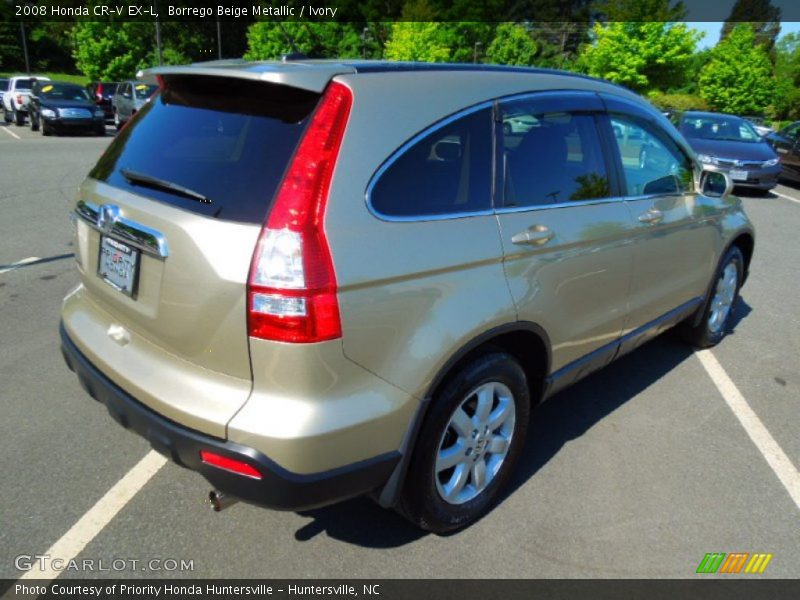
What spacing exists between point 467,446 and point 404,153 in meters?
1.22

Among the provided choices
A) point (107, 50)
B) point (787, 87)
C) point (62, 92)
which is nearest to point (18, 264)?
point (62, 92)

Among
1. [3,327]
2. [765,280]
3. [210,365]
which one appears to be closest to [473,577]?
[210,365]

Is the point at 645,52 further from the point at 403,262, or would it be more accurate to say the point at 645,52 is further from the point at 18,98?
the point at 403,262

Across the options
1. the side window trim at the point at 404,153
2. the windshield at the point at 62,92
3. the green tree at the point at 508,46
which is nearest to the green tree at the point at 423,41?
the green tree at the point at 508,46

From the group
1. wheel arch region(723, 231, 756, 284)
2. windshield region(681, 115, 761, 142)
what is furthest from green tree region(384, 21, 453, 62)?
wheel arch region(723, 231, 756, 284)

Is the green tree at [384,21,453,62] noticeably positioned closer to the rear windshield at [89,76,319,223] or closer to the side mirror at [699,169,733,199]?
the side mirror at [699,169,733,199]

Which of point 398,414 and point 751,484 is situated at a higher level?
point 398,414

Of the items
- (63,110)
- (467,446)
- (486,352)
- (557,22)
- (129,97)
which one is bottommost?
(63,110)

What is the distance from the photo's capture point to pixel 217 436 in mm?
1986

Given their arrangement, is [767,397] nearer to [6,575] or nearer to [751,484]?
[751,484]

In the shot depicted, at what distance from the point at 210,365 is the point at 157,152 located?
3.10 ft

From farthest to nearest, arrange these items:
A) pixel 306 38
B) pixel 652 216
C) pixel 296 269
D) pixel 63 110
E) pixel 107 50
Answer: pixel 306 38 < pixel 107 50 < pixel 63 110 < pixel 652 216 < pixel 296 269

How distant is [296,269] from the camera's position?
1867 mm

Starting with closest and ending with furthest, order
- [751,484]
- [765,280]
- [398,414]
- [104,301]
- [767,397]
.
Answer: [398,414]
[104,301]
[751,484]
[767,397]
[765,280]
